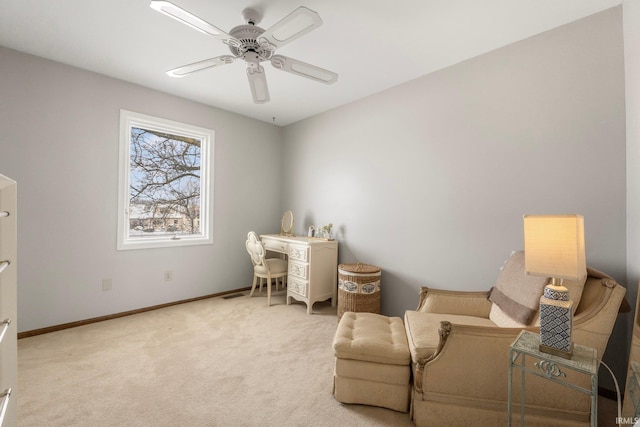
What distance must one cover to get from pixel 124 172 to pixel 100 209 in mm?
465

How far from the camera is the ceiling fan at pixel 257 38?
149cm

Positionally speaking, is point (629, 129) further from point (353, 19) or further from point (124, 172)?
point (124, 172)

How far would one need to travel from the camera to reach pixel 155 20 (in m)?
2.07

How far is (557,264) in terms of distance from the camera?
128 centimetres

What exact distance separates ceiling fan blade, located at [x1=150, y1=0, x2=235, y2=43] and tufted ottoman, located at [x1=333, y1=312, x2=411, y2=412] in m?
2.01

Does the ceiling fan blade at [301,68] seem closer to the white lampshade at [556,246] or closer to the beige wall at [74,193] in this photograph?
the white lampshade at [556,246]

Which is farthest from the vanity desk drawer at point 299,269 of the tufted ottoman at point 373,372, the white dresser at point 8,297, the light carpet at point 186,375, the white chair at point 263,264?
the white dresser at point 8,297

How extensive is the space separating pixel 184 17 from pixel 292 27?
0.58 metres

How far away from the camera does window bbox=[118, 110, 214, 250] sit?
10.5ft

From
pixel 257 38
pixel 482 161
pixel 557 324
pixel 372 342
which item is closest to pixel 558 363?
pixel 557 324

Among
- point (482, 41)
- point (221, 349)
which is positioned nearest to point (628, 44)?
point (482, 41)

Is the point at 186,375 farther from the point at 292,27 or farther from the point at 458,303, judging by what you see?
the point at 292,27

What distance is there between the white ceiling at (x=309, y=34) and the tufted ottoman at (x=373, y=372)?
2.20 m

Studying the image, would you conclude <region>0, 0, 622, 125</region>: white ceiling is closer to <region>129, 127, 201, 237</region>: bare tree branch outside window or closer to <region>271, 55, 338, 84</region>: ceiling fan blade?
<region>271, 55, 338, 84</region>: ceiling fan blade
